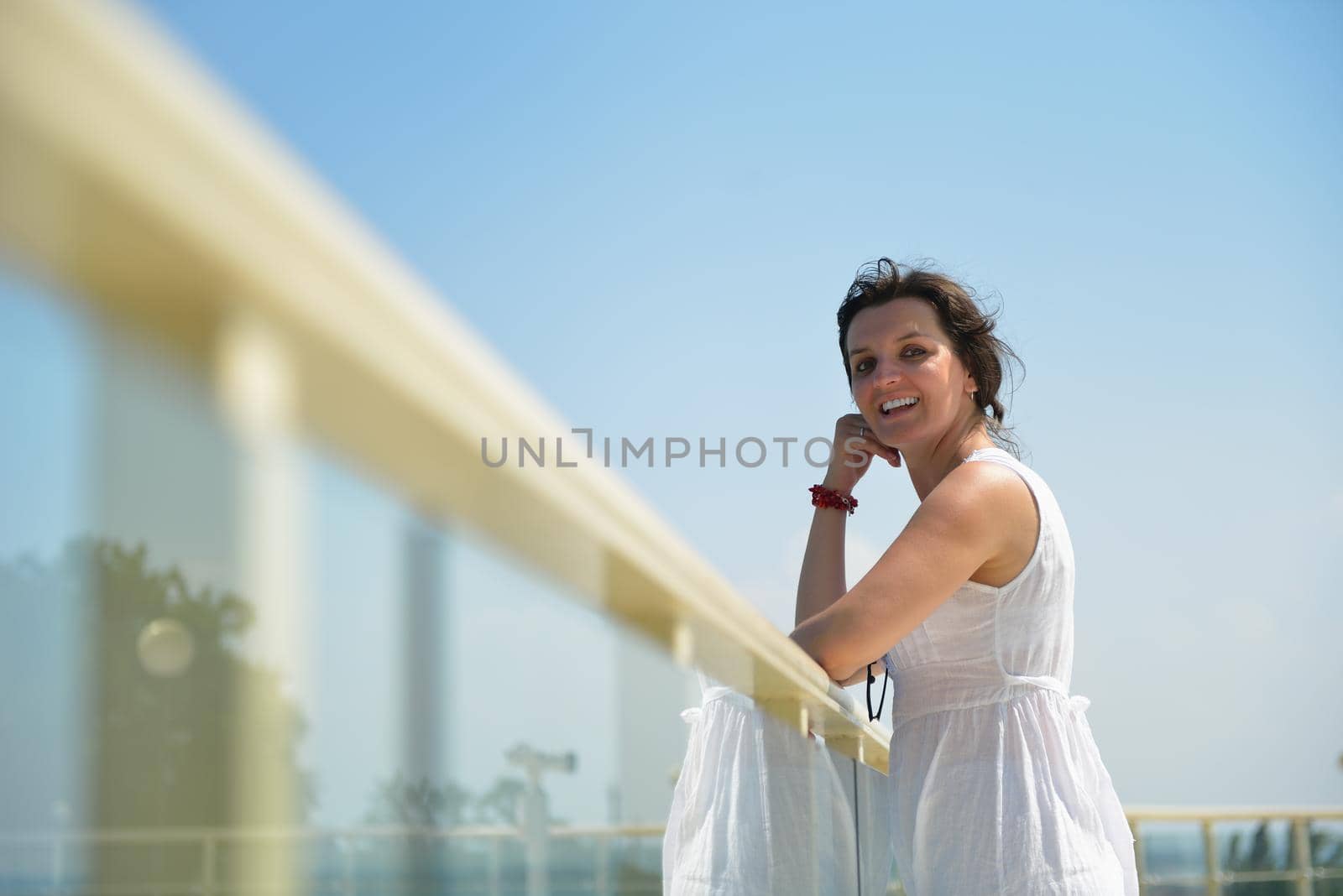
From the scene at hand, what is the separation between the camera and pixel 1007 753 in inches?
66.0

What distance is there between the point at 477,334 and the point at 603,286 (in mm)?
23499

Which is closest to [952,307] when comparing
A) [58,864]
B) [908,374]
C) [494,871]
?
[908,374]

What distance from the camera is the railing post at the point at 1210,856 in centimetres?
539

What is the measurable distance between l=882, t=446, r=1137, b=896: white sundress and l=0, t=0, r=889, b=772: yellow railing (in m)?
1.26

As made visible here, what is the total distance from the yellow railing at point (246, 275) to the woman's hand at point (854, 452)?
1708mm

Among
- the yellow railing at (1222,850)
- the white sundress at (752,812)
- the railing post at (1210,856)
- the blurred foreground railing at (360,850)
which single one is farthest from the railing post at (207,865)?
the railing post at (1210,856)

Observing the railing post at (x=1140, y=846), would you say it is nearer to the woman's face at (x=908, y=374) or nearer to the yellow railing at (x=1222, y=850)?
the yellow railing at (x=1222, y=850)

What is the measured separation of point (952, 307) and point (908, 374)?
16cm

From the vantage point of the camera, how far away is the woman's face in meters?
2.00

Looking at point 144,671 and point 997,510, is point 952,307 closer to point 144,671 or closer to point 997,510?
point 997,510

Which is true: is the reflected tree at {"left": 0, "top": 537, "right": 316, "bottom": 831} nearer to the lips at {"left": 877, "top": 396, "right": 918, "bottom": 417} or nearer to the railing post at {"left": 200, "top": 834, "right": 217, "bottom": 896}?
the railing post at {"left": 200, "top": 834, "right": 217, "bottom": 896}

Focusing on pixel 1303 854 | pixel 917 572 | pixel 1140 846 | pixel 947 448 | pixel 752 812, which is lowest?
pixel 1303 854

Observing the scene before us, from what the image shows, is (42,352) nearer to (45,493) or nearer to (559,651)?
(45,493)

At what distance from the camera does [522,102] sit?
91.6ft
